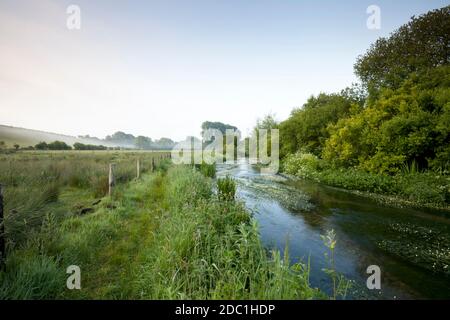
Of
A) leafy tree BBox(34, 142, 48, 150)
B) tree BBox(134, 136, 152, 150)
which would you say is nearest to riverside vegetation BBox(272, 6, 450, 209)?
leafy tree BBox(34, 142, 48, 150)

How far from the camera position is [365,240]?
598 cm

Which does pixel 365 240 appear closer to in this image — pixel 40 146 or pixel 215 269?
pixel 215 269

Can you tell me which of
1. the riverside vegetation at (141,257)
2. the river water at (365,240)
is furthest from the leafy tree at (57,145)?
the river water at (365,240)

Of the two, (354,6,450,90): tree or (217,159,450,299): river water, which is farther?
(354,6,450,90): tree

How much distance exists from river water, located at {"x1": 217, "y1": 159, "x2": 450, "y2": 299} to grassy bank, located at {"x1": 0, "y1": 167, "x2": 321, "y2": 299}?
70 cm

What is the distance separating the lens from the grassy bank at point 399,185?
29.0 feet

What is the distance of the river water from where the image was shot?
409 cm

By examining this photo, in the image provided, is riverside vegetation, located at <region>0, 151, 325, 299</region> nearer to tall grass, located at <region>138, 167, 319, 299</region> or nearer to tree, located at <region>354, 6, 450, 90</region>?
tall grass, located at <region>138, 167, 319, 299</region>

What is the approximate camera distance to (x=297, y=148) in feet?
81.3

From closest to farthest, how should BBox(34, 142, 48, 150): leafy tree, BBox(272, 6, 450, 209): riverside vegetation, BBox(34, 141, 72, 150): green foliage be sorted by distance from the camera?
1. BBox(272, 6, 450, 209): riverside vegetation
2. BBox(34, 142, 48, 150): leafy tree
3. BBox(34, 141, 72, 150): green foliage

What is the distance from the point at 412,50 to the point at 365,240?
1667 centimetres

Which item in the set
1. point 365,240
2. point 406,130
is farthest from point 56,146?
point 406,130
